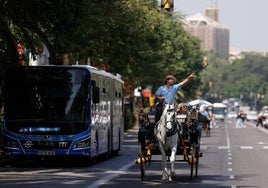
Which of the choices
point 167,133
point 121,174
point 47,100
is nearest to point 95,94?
point 47,100

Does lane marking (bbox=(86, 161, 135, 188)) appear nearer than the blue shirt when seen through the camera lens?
Yes

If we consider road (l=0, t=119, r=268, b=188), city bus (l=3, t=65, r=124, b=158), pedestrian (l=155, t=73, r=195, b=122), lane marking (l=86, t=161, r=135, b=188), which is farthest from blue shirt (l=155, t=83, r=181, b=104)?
city bus (l=3, t=65, r=124, b=158)

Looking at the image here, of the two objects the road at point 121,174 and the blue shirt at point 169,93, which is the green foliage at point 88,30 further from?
the blue shirt at point 169,93

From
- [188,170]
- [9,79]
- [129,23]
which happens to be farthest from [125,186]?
[129,23]

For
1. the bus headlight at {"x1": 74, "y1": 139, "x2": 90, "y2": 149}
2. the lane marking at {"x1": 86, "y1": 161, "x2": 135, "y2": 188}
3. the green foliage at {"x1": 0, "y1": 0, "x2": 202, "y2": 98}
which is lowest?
the lane marking at {"x1": 86, "y1": 161, "x2": 135, "y2": 188}

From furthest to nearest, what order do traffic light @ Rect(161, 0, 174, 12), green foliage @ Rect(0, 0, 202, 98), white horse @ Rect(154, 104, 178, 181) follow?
green foliage @ Rect(0, 0, 202, 98) < traffic light @ Rect(161, 0, 174, 12) < white horse @ Rect(154, 104, 178, 181)

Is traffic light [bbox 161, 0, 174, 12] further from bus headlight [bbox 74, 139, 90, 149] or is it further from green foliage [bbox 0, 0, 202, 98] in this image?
bus headlight [bbox 74, 139, 90, 149]

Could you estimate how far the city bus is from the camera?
28688mm

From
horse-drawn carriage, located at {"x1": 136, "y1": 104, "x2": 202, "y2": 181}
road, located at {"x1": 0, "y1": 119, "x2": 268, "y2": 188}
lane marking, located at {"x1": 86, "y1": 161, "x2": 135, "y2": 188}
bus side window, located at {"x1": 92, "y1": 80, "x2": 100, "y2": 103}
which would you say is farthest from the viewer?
bus side window, located at {"x1": 92, "y1": 80, "x2": 100, "y2": 103}

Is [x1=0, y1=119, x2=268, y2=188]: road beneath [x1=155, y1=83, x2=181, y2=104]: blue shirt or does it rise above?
beneath

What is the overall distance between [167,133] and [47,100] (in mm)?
6800

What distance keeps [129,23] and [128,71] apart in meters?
11.3

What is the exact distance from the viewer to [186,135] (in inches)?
947

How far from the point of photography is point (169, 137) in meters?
23.0
